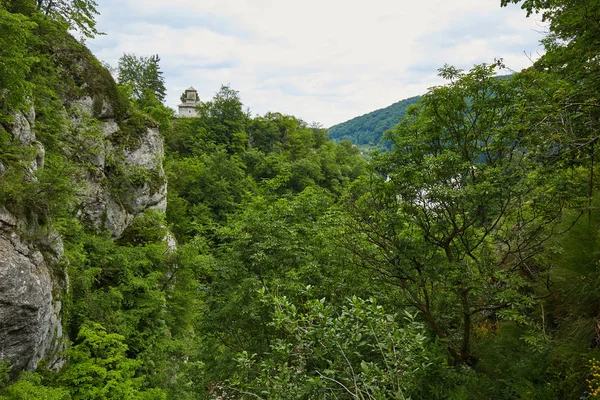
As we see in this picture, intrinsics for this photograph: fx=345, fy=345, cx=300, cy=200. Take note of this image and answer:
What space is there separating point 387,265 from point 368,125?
5222 inches

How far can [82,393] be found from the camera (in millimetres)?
7137

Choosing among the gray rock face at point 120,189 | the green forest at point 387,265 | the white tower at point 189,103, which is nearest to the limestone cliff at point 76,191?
the gray rock face at point 120,189

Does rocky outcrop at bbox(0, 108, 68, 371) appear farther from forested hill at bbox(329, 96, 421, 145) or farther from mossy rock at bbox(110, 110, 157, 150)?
forested hill at bbox(329, 96, 421, 145)

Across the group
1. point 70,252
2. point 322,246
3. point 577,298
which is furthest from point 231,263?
point 577,298

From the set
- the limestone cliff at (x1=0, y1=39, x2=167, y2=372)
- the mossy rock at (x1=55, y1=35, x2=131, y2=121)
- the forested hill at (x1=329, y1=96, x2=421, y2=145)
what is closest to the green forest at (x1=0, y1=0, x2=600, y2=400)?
the limestone cliff at (x1=0, y1=39, x2=167, y2=372)

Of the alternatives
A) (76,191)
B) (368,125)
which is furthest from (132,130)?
(368,125)

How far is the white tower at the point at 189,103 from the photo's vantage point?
55394mm

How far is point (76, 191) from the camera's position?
9172 millimetres

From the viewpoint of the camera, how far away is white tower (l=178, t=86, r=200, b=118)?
55.4 m

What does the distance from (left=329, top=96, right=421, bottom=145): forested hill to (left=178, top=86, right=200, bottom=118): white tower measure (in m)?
60.8

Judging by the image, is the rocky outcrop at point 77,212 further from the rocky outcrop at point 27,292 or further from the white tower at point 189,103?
the white tower at point 189,103

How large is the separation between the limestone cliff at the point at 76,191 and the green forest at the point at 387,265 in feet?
0.59

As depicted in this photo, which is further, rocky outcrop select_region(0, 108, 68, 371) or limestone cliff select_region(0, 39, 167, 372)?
limestone cliff select_region(0, 39, 167, 372)

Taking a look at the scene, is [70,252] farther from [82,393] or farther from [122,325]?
[82,393]
